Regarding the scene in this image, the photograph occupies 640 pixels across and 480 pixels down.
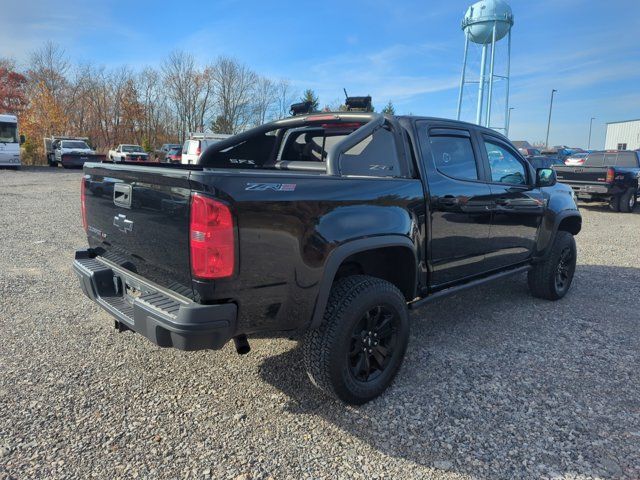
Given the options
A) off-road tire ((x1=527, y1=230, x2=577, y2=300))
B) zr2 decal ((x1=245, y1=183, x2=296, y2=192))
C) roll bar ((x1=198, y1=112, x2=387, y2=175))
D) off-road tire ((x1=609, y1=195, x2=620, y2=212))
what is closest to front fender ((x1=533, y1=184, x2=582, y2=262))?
off-road tire ((x1=527, y1=230, x2=577, y2=300))

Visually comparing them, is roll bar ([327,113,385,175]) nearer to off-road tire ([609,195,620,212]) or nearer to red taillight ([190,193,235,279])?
red taillight ([190,193,235,279])

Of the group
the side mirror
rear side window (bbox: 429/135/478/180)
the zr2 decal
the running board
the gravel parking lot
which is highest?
rear side window (bbox: 429/135/478/180)

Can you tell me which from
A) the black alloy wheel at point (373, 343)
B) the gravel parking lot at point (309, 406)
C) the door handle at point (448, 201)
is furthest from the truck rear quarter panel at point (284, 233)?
the door handle at point (448, 201)

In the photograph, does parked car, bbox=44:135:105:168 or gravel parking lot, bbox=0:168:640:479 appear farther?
parked car, bbox=44:135:105:168

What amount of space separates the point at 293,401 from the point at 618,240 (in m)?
8.81

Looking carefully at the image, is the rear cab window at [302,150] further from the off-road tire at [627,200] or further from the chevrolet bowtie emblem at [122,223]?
the off-road tire at [627,200]

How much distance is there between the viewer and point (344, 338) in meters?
2.71

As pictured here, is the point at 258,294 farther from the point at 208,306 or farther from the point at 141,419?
the point at 141,419

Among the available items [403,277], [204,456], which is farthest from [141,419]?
[403,277]

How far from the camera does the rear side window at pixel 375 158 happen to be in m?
3.19

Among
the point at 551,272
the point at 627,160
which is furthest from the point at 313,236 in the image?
the point at 627,160

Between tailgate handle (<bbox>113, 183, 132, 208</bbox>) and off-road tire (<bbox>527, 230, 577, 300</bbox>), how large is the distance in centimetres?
421

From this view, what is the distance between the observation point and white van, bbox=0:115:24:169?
23.5 meters

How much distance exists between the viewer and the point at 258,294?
7.72 feet
